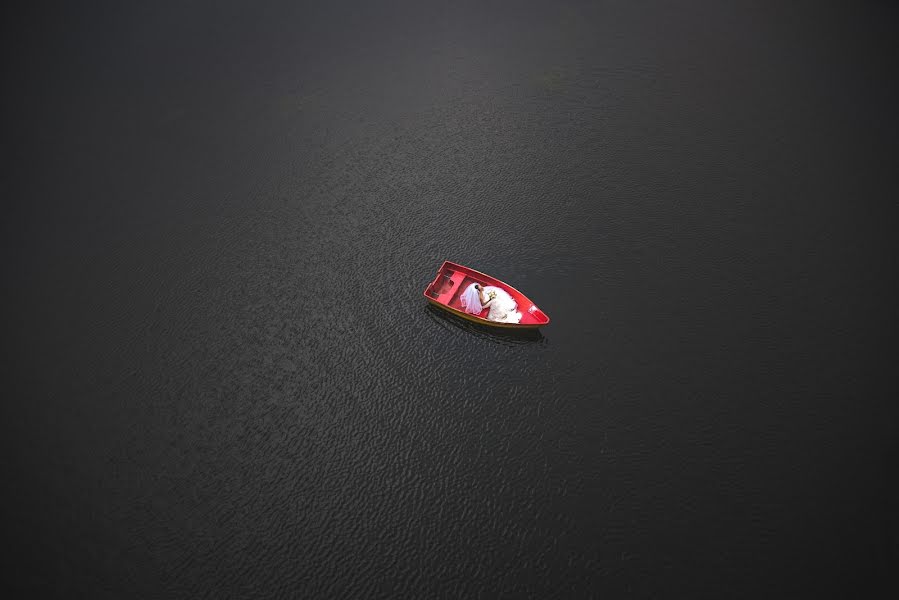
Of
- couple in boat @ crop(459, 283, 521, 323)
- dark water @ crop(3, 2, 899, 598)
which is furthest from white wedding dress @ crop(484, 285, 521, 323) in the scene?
dark water @ crop(3, 2, 899, 598)

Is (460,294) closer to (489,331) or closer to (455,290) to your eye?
(455,290)

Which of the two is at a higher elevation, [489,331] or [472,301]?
[472,301]

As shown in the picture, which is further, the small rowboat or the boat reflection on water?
the boat reflection on water

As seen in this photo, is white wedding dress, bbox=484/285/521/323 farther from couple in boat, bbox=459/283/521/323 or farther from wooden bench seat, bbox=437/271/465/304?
wooden bench seat, bbox=437/271/465/304

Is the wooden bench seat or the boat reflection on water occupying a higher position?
the wooden bench seat

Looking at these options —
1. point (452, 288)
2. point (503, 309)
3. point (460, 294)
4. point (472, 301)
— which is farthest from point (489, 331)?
point (452, 288)

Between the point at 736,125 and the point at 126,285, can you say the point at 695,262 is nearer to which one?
the point at 736,125

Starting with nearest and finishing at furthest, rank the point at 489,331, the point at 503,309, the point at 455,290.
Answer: the point at 503,309, the point at 489,331, the point at 455,290
